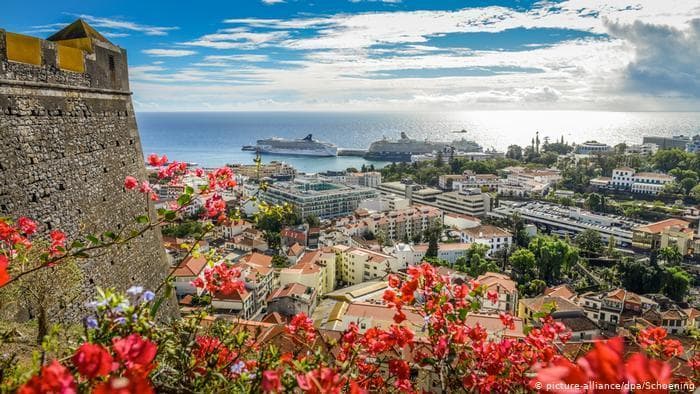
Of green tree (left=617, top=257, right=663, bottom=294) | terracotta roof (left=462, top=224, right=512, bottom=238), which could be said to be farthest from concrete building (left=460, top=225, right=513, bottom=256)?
green tree (left=617, top=257, right=663, bottom=294)

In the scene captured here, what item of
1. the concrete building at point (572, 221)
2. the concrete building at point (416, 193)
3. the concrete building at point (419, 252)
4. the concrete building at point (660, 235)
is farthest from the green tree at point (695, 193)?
the concrete building at point (419, 252)

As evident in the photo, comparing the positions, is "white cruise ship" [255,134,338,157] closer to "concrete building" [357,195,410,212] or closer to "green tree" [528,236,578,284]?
"concrete building" [357,195,410,212]

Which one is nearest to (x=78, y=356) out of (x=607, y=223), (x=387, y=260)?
(x=387, y=260)

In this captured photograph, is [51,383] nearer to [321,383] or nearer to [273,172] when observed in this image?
[321,383]

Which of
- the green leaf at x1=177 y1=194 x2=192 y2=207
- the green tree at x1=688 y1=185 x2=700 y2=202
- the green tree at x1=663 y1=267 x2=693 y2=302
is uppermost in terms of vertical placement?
the green leaf at x1=177 y1=194 x2=192 y2=207

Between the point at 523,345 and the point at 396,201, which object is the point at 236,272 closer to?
the point at 523,345

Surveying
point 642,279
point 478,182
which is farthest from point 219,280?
point 478,182
